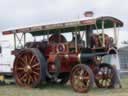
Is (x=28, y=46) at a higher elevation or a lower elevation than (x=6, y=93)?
higher

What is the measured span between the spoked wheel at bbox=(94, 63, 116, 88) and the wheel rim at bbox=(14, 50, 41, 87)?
2208 millimetres

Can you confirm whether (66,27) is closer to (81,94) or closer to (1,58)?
(81,94)

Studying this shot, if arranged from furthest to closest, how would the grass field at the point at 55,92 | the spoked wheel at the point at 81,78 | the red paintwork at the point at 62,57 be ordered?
the red paintwork at the point at 62,57, the spoked wheel at the point at 81,78, the grass field at the point at 55,92

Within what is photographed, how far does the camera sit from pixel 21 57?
1852 cm

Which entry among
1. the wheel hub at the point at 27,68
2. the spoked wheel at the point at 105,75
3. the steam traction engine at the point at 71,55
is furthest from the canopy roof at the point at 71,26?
the spoked wheel at the point at 105,75

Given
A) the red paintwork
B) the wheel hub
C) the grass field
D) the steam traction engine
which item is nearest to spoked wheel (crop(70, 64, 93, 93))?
the steam traction engine

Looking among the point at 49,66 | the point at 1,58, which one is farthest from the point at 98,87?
the point at 1,58

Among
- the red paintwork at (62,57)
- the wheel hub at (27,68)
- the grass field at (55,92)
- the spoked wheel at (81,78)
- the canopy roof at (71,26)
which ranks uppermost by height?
the canopy roof at (71,26)

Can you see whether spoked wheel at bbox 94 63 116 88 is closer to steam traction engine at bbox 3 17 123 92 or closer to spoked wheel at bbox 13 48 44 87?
steam traction engine at bbox 3 17 123 92

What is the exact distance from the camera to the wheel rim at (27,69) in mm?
17781

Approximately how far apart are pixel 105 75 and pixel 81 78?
5.69 ft

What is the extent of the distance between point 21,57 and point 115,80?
373cm

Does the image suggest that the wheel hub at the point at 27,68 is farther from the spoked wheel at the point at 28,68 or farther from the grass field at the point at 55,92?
the grass field at the point at 55,92

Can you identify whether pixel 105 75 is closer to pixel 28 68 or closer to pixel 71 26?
pixel 71 26
